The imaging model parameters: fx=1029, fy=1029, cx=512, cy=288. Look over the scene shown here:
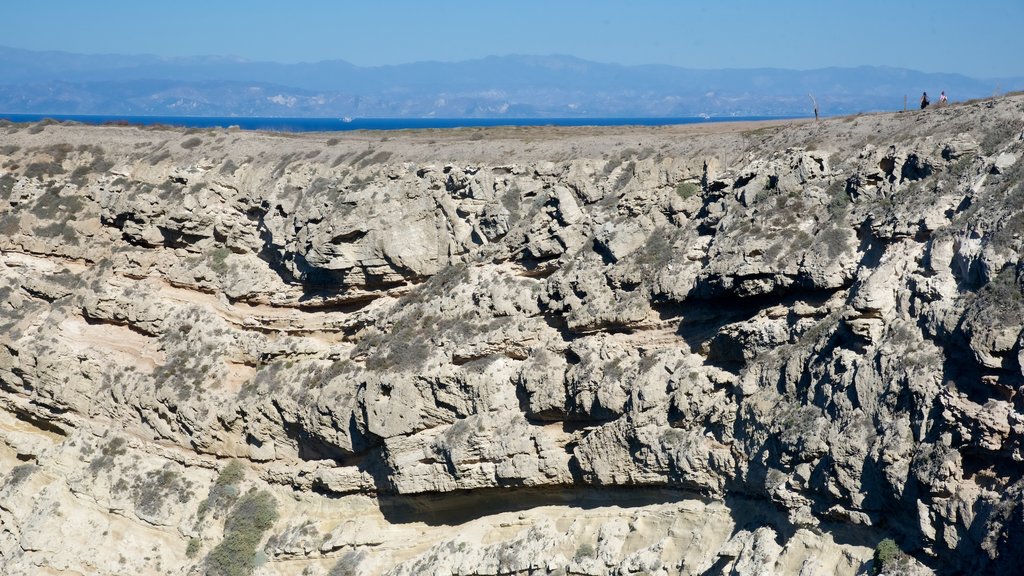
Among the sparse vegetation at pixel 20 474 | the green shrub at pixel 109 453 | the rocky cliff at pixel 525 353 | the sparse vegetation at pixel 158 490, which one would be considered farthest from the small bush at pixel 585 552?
the sparse vegetation at pixel 20 474

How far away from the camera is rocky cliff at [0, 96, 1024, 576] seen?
71.7 feet

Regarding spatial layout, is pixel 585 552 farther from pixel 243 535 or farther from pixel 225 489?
pixel 225 489

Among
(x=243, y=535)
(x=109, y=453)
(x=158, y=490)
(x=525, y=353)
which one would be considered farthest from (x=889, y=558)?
(x=109, y=453)

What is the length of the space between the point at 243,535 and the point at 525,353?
1135cm

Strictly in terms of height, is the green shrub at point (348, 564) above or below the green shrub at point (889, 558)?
below

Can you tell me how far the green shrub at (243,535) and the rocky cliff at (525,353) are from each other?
0.11 metres

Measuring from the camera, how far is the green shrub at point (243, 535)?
32.8 metres

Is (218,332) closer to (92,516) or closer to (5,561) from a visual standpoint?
(92,516)

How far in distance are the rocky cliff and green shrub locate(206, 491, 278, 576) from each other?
0.36 ft

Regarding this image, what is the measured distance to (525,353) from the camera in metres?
30.1

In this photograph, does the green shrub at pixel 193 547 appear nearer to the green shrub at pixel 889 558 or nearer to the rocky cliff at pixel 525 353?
the rocky cliff at pixel 525 353

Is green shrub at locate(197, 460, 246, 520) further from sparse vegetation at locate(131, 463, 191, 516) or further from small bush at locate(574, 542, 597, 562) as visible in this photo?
small bush at locate(574, 542, 597, 562)

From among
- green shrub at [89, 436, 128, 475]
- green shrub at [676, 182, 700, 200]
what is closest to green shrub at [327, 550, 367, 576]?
green shrub at [89, 436, 128, 475]

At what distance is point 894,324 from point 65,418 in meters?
29.4
